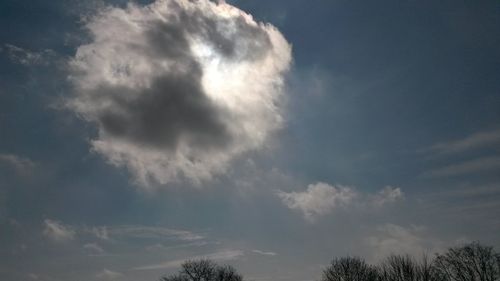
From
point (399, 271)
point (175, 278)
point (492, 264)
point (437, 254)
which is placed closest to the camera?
point (399, 271)

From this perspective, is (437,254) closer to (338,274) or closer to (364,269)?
(364,269)

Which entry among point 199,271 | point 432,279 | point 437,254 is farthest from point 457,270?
point 199,271

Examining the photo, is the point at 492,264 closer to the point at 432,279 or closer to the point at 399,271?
the point at 432,279

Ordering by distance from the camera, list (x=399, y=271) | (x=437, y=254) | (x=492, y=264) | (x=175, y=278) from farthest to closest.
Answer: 1. (x=175, y=278)
2. (x=437, y=254)
3. (x=492, y=264)
4. (x=399, y=271)

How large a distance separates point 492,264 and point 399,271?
2483 cm

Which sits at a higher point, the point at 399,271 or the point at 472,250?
the point at 472,250

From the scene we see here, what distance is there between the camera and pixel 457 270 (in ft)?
290

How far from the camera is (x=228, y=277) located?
10094 centimetres

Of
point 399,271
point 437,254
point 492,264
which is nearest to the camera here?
point 399,271

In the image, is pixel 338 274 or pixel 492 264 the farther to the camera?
pixel 338 274

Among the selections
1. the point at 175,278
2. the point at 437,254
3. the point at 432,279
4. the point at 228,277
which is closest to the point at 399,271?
the point at 432,279

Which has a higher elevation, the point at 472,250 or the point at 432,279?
the point at 472,250

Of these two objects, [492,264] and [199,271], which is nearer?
[492,264]

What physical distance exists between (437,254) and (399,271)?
2028 centimetres
